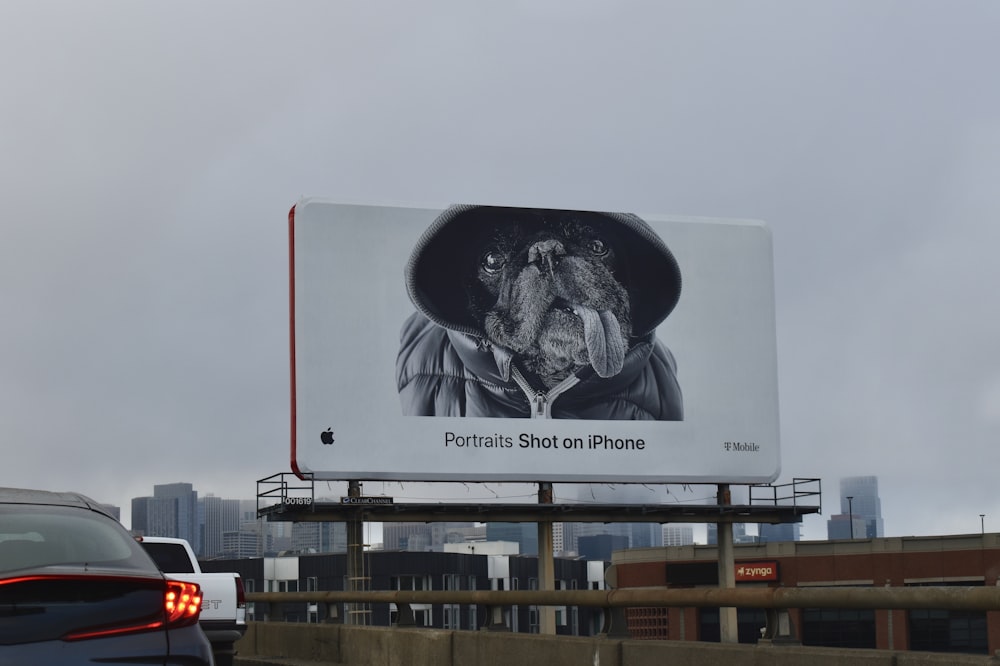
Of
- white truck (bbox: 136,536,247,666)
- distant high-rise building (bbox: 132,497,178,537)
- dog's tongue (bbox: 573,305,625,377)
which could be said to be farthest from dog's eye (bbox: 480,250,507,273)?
distant high-rise building (bbox: 132,497,178,537)

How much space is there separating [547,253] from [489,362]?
11.6ft

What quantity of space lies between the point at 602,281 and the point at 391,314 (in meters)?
6.00

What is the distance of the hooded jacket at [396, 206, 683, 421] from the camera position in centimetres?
3850

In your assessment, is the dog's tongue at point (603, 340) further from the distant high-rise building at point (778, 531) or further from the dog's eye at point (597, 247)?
the distant high-rise building at point (778, 531)

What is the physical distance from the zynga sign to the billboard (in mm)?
35258

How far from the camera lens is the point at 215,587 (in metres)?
15.1

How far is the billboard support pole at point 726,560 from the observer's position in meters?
41.7

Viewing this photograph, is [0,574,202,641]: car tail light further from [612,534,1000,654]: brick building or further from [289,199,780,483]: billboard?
[612,534,1000,654]: brick building

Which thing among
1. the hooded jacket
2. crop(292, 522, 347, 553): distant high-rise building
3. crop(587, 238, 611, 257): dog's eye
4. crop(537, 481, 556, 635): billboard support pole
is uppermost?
crop(587, 238, 611, 257): dog's eye

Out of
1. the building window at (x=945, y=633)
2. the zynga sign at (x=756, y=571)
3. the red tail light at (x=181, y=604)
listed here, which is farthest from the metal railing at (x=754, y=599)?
the zynga sign at (x=756, y=571)

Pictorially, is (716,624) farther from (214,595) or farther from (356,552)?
(214,595)

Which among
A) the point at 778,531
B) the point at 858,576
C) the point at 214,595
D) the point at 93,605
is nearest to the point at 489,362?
the point at 214,595

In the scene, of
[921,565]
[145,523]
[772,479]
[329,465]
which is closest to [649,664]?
[329,465]

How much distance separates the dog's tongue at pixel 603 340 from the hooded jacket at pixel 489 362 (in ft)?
0.76
